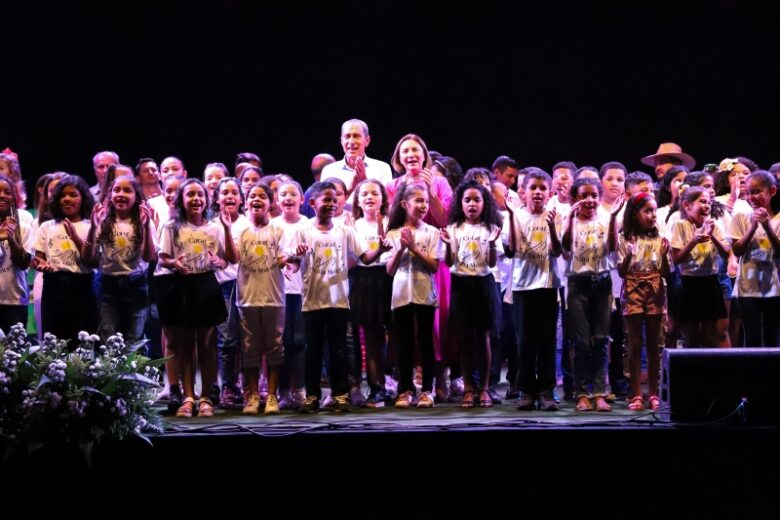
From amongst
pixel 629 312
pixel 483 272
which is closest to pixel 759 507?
pixel 629 312

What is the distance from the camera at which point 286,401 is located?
5281mm

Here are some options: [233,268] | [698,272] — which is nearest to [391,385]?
[233,268]

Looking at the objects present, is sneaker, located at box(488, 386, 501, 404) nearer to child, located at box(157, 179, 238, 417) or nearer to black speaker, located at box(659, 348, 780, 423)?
black speaker, located at box(659, 348, 780, 423)

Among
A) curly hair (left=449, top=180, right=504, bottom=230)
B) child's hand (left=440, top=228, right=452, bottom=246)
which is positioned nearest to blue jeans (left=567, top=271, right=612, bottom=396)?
curly hair (left=449, top=180, right=504, bottom=230)

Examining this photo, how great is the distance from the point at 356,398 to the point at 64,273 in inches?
71.6

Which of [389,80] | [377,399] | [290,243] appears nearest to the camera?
[290,243]

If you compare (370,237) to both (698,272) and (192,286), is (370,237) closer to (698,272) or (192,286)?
(192,286)

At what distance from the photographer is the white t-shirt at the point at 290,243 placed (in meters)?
5.22

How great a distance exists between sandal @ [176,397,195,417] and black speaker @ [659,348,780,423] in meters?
2.50

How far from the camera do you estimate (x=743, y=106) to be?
327 inches

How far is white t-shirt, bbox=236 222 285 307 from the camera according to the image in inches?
199

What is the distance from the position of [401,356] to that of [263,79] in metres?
4.02

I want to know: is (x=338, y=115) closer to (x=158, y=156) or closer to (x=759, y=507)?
(x=158, y=156)

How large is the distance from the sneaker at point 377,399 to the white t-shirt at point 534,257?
1005 mm
